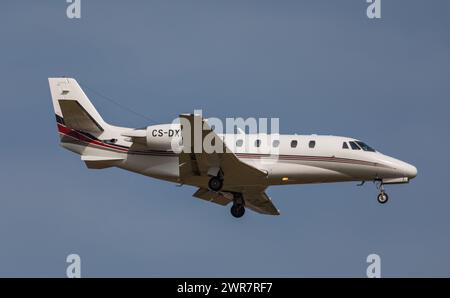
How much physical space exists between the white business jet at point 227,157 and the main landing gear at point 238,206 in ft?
0.11

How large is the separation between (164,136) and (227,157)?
2.11m

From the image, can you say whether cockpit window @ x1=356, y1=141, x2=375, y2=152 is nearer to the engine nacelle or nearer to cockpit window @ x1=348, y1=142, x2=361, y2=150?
cockpit window @ x1=348, y1=142, x2=361, y2=150

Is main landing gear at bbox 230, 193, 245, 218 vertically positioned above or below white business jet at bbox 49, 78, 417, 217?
below

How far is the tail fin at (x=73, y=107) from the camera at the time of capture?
3359 centimetres

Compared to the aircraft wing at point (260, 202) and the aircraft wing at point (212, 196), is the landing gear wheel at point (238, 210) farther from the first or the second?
the aircraft wing at point (212, 196)

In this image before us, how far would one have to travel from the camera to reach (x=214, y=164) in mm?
32062

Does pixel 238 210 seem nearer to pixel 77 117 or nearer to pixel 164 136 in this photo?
pixel 164 136

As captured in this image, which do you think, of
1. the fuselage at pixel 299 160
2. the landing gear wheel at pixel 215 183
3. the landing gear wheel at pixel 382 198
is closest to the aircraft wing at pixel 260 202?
the fuselage at pixel 299 160

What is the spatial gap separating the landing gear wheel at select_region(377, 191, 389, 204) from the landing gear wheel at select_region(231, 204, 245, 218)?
4507 millimetres

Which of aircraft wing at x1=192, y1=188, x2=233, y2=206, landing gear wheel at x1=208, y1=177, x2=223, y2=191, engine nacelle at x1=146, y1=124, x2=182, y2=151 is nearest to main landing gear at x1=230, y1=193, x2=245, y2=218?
aircraft wing at x1=192, y1=188, x2=233, y2=206

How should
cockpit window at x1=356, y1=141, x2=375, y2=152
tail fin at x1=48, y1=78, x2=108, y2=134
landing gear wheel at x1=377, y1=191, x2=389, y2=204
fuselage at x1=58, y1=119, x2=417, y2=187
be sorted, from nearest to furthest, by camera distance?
fuselage at x1=58, y1=119, x2=417, y2=187
landing gear wheel at x1=377, y1=191, x2=389, y2=204
cockpit window at x1=356, y1=141, x2=375, y2=152
tail fin at x1=48, y1=78, x2=108, y2=134

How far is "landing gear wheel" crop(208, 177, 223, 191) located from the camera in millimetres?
32219

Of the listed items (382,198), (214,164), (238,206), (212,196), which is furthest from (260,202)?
(382,198)
